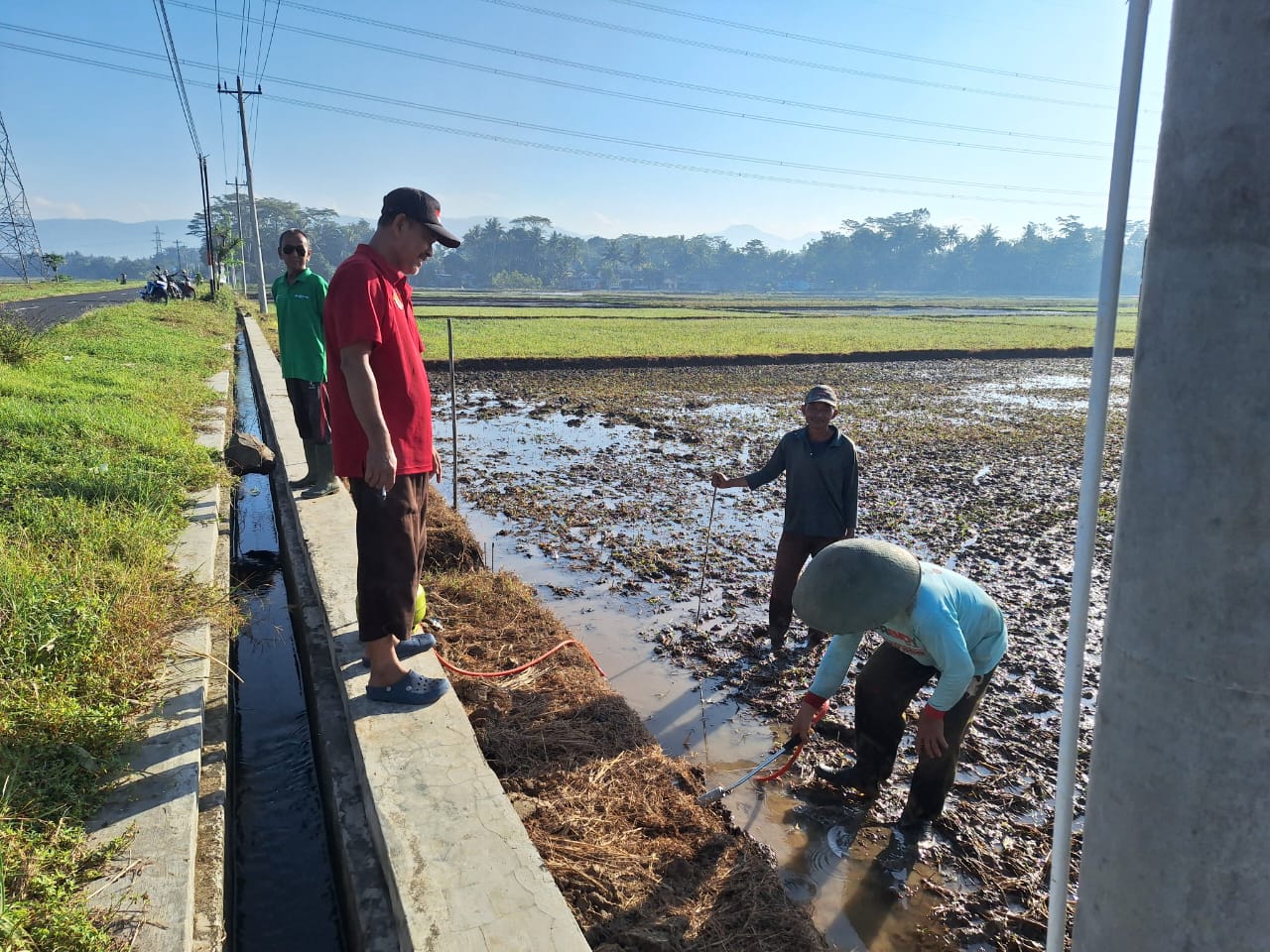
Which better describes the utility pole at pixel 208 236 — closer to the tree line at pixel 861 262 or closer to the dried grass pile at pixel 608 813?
the dried grass pile at pixel 608 813

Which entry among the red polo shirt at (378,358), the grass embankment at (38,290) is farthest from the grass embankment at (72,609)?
the grass embankment at (38,290)

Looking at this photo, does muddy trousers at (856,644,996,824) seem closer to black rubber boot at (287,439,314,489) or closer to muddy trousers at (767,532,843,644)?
muddy trousers at (767,532,843,644)

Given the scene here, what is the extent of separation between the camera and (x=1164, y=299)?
3.70 feet

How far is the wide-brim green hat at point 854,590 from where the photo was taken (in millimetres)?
2537

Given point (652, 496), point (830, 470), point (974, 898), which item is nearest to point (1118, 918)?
point (974, 898)

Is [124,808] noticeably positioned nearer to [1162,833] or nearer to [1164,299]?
[1162,833]

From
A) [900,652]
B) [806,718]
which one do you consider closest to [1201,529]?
[806,718]

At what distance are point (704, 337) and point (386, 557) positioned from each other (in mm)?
25598

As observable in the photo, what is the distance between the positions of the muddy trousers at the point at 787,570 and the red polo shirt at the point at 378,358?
8.66 feet

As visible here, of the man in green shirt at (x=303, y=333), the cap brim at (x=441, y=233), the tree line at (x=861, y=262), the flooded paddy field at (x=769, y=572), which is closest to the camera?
the cap brim at (x=441, y=233)

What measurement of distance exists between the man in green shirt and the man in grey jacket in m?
2.89

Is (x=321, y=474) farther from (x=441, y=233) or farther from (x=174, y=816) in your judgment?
(x=174, y=816)

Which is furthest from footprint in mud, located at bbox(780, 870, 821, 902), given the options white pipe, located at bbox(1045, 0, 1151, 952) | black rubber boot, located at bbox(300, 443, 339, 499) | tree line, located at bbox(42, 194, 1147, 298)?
tree line, located at bbox(42, 194, 1147, 298)

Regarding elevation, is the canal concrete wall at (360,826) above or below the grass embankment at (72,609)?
below
